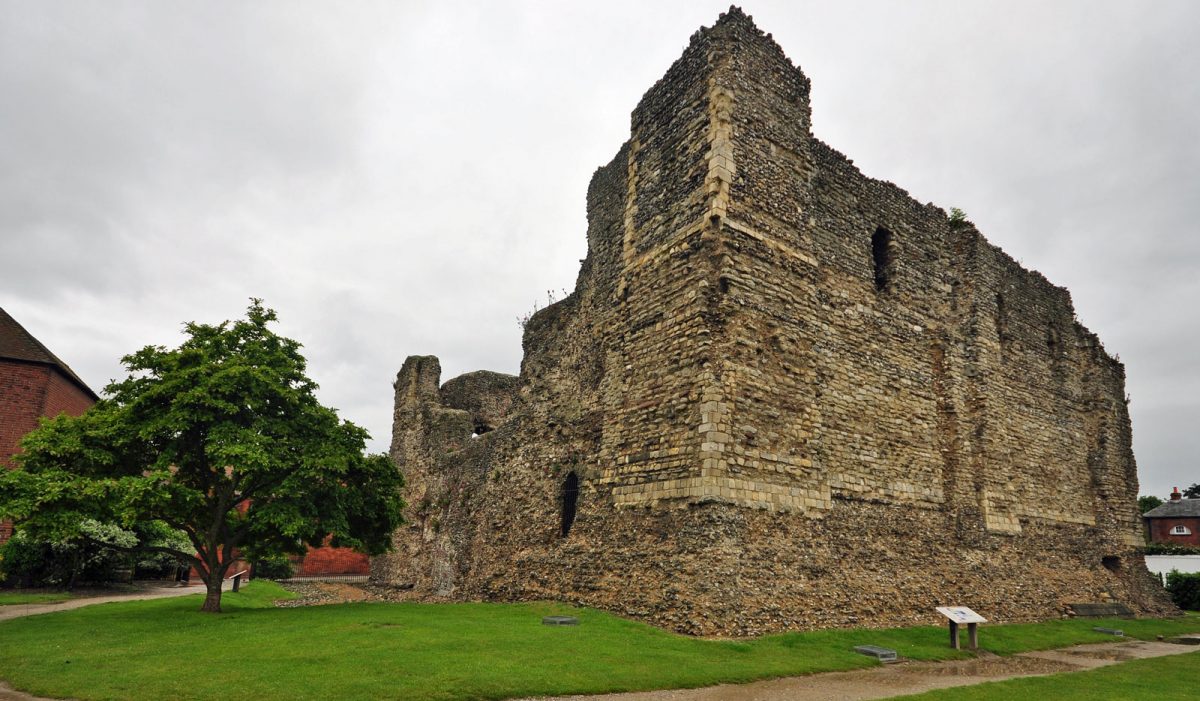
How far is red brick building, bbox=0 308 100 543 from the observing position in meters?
25.0

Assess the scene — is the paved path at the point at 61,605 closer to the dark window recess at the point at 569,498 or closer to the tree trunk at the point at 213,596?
the tree trunk at the point at 213,596

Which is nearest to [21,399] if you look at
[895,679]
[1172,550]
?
[895,679]

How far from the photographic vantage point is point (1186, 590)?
27.5m

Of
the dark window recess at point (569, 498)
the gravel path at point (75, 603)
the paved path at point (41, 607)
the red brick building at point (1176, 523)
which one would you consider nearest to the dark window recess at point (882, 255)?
the dark window recess at point (569, 498)

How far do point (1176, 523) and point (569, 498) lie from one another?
5145 centimetres

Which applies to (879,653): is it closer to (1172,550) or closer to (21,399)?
(21,399)

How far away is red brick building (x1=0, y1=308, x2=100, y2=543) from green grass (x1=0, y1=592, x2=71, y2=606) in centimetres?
660

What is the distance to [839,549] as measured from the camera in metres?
13.4

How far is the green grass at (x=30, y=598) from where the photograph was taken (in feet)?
56.3

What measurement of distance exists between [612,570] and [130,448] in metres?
9.50

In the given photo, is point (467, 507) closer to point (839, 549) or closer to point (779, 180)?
point (839, 549)

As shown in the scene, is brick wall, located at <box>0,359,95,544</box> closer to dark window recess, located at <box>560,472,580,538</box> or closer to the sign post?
dark window recess, located at <box>560,472,580,538</box>

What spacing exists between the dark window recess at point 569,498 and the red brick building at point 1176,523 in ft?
161

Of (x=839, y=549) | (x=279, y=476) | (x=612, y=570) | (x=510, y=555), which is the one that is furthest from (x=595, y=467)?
(x=279, y=476)
